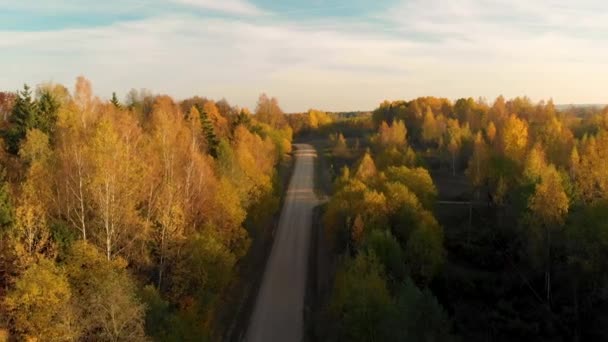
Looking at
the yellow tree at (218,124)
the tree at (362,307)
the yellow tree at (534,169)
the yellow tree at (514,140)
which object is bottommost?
the tree at (362,307)

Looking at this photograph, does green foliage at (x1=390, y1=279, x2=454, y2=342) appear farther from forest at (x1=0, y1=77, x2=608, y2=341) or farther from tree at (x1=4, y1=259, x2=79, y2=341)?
tree at (x1=4, y1=259, x2=79, y2=341)

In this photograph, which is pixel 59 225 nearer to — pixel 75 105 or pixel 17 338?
pixel 17 338

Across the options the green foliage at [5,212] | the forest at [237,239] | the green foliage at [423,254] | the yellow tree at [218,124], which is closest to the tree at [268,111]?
the yellow tree at [218,124]

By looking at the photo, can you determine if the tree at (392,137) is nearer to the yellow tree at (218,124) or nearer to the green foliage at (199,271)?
the yellow tree at (218,124)

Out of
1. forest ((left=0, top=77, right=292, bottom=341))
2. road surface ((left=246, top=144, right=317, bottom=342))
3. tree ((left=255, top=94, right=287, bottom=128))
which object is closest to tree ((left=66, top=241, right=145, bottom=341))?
forest ((left=0, top=77, right=292, bottom=341))

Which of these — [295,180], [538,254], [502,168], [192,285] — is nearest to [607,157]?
[502,168]

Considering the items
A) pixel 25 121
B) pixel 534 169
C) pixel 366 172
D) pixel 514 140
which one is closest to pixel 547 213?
pixel 534 169
